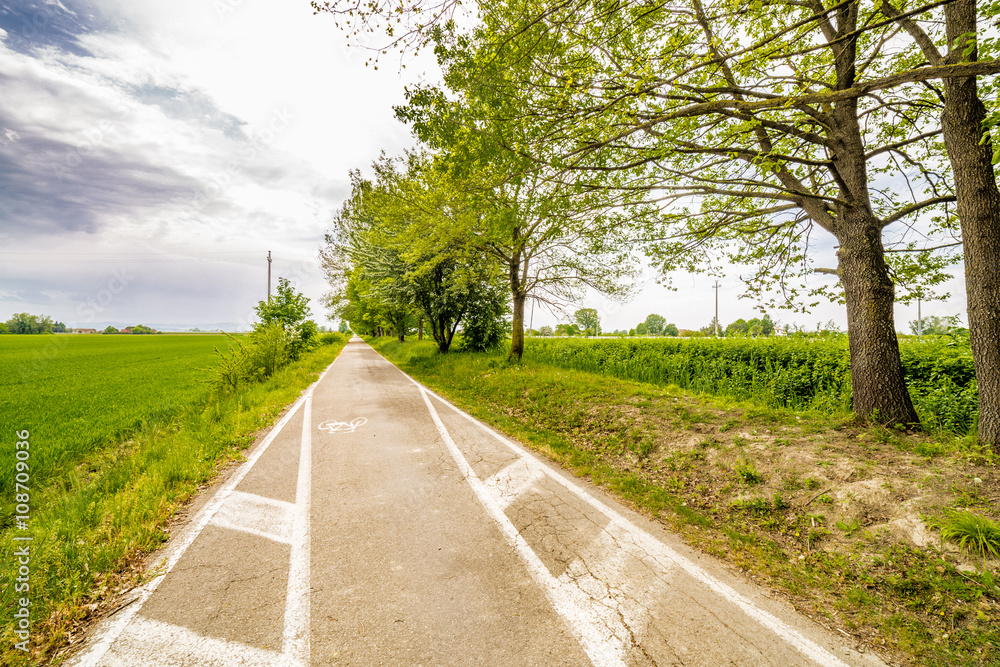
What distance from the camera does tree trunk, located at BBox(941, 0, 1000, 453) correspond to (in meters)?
4.15

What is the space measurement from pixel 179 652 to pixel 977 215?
27.8 ft

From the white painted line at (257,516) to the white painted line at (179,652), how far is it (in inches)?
42.1

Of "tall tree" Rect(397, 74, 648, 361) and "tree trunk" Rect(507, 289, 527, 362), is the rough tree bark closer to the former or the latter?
"tree trunk" Rect(507, 289, 527, 362)

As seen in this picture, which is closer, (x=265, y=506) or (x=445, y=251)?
(x=265, y=506)

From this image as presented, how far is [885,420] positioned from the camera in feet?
15.9

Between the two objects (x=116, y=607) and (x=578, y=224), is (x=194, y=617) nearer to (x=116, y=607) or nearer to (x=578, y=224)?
(x=116, y=607)

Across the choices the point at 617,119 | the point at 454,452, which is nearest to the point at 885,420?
the point at 617,119

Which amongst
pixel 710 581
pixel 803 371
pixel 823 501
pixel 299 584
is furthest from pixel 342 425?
pixel 803 371

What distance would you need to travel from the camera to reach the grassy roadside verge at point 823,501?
8.31 feet

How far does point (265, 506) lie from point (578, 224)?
289 inches

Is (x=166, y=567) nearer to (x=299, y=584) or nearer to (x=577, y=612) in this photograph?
(x=299, y=584)

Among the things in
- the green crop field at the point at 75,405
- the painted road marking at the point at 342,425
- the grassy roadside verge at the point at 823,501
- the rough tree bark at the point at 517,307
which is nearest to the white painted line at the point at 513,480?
the grassy roadside verge at the point at 823,501

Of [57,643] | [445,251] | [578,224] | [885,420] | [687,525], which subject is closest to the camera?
[57,643]

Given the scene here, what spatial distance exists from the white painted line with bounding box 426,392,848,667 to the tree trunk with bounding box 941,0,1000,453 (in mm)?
3883
